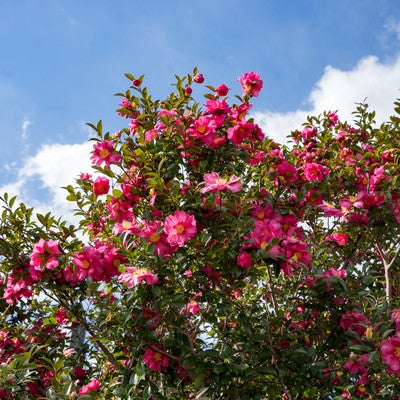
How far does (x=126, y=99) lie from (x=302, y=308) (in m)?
1.44

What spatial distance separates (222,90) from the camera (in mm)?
2393

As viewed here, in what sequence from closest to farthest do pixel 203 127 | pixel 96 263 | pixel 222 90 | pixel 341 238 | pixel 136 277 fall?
pixel 136 277 → pixel 96 263 → pixel 203 127 → pixel 222 90 → pixel 341 238

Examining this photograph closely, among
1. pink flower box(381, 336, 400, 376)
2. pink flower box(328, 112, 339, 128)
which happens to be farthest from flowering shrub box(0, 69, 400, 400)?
pink flower box(328, 112, 339, 128)

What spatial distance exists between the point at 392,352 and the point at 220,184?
0.96 metres

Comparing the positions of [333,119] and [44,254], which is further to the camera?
[333,119]

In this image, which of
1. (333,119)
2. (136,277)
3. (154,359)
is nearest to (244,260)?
(136,277)

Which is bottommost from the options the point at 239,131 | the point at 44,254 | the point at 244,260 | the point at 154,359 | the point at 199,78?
the point at 154,359

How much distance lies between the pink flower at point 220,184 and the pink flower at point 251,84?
743 mm

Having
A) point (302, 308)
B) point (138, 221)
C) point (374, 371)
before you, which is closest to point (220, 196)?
point (138, 221)

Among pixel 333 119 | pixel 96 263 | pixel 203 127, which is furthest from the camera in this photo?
pixel 333 119

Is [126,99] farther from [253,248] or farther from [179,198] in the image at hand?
[253,248]

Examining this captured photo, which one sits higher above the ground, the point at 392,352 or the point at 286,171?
the point at 286,171

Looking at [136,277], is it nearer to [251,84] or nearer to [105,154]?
[105,154]

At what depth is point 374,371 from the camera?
217cm
